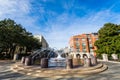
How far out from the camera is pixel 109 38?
3278 cm

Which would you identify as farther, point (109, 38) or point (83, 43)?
point (83, 43)

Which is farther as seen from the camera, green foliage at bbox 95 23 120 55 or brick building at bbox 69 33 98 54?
brick building at bbox 69 33 98 54

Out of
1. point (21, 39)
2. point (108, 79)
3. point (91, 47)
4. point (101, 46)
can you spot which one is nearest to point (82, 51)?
point (91, 47)

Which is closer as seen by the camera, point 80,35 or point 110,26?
point 110,26

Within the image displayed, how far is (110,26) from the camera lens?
111 ft

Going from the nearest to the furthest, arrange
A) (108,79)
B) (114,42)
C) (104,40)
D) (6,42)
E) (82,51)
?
(108,79)
(6,42)
(114,42)
(104,40)
(82,51)

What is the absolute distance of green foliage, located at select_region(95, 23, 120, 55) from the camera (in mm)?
30953

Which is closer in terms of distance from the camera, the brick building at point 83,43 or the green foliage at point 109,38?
the green foliage at point 109,38

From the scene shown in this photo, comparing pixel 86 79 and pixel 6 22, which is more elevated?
pixel 6 22

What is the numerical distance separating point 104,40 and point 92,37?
108ft

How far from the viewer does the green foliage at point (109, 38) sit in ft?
102

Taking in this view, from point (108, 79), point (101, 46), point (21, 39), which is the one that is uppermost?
→ point (21, 39)

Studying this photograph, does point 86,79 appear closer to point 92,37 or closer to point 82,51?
point 82,51

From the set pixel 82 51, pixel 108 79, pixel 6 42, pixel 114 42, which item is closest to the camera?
pixel 108 79
